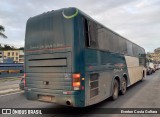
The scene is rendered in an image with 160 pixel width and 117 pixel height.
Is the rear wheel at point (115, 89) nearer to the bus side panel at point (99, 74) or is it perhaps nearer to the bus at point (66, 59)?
the bus side panel at point (99, 74)

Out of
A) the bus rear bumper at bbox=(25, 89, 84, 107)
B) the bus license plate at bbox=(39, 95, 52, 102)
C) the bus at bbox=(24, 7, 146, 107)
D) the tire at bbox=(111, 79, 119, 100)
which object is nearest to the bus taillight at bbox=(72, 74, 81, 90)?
Answer: the bus at bbox=(24, 7, 146, 107)

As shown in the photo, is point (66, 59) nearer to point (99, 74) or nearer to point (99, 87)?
point (99, 74)

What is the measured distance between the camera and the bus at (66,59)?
6.54 metres

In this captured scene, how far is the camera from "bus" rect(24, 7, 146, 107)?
258 inches

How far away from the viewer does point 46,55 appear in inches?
282

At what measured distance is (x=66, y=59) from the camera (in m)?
6.64

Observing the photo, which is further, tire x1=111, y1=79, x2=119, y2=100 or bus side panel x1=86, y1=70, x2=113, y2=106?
tire x1=111, y1=79, x2=119, y2=100

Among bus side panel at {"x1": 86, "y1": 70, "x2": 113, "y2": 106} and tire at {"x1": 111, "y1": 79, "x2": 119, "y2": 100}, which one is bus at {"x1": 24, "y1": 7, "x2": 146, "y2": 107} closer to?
bus side panel at {"x1": 86, "y1": 70, "x2": 113, "y2": 106}

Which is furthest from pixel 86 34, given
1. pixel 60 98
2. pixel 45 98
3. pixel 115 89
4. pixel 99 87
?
pixel 115 89

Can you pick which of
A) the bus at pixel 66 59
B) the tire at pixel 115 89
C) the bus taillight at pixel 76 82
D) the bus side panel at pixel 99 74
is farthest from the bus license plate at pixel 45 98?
the tire at pixel 115 89

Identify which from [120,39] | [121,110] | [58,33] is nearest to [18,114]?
[58,33]

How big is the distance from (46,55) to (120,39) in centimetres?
558

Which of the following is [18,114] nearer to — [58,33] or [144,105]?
[58,33]

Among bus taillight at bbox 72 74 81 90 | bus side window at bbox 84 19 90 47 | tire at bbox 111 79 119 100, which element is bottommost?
tire at bbox 111 79 119 100
